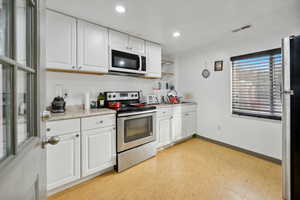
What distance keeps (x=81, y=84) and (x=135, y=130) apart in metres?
1.23

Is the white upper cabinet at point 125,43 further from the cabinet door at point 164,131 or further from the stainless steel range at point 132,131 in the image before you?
the cabinet door at point 164,131

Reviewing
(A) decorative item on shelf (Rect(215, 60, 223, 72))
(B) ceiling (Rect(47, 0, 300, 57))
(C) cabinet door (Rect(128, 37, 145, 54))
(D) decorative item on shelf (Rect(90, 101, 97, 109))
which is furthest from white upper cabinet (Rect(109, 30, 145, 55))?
(A) decorative item on shelf (Rect(215, 60, 223, 72))

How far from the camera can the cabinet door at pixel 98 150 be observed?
1738 mm

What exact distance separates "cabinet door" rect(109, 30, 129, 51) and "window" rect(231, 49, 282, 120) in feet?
7.10

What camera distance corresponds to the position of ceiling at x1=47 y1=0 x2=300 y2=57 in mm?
1642

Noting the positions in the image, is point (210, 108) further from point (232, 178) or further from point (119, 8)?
point (119, 8)

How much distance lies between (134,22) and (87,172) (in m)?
2.26

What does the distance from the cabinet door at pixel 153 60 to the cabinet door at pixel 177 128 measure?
1.07 meters

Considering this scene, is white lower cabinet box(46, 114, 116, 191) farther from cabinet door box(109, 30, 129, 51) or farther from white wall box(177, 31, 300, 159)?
white wall box(177, 31, 300, 159)

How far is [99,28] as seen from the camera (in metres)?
2.14

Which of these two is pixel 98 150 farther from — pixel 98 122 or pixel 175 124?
pixel 175 124

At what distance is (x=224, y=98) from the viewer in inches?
114

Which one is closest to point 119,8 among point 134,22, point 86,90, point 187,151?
point 134,22

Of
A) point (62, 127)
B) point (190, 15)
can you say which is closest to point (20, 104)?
point (62, 127)
